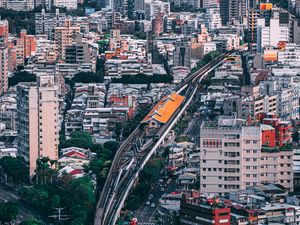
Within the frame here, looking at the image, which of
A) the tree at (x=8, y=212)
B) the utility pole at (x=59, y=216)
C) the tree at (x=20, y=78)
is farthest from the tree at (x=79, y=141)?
the tree at (x=20, y=78)

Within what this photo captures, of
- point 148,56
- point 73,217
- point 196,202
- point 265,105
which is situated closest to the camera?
point 196,202

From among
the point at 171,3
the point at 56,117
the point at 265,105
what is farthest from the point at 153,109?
the point at 171,3

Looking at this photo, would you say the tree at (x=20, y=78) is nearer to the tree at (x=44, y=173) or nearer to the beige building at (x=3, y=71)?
the beige building at (x=3, y=71)

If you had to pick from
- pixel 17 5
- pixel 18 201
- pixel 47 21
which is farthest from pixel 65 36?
pixel 18 201

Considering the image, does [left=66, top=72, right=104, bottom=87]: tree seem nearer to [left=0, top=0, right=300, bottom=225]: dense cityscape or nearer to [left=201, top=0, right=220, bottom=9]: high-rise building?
[left=0, top=0, right=300, bottom=225]: dense cityscape

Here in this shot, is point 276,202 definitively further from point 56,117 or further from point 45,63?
point 45,63

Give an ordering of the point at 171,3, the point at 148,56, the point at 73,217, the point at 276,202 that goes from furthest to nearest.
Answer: the point at 171,3, the point at 148,56, the point at 73,217, the point at 276,202
